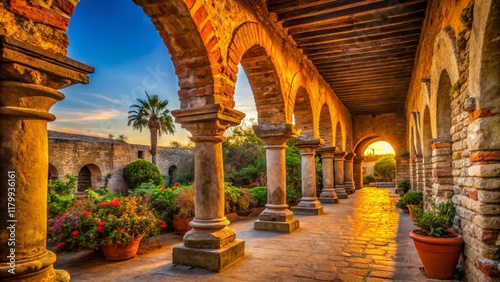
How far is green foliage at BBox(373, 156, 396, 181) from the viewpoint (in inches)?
964

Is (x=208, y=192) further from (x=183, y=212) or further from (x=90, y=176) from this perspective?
(x=90, y=176)

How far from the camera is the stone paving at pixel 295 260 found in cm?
344

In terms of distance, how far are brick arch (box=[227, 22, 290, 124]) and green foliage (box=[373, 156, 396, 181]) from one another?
68.7 ft

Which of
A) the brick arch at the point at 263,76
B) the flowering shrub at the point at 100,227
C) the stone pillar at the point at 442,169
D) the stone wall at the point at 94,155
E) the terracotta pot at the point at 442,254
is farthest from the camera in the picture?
the stone wall at the point at 94,155

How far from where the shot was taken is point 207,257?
371 centimetres

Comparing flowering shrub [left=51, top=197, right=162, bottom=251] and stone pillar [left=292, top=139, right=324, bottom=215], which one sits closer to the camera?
flowering shrub [left=51, top=197, right=162, bottom=251]

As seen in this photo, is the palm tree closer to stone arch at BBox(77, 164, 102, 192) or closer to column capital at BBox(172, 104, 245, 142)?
stone arch at BBox(77, 164, 102, 192)

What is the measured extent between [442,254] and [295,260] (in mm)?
1690

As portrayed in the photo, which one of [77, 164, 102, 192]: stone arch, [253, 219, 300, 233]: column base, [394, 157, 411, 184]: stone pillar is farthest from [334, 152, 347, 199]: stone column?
[77, 164, 102, 192]: stone arch

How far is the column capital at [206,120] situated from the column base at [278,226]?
254 cm

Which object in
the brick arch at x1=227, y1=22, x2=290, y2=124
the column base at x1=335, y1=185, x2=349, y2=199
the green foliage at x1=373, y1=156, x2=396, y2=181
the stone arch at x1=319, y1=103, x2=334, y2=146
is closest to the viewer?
the brick arch at x1=227, y1=22, x2=290, y2=124

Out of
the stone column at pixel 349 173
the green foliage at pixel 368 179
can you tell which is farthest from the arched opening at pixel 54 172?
the green foliage at pixel 368 179

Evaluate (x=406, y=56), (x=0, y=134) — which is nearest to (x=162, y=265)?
(x=0, y=134)

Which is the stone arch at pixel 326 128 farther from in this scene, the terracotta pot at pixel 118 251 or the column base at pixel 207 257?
the terracotta pot at pixel 118 251
